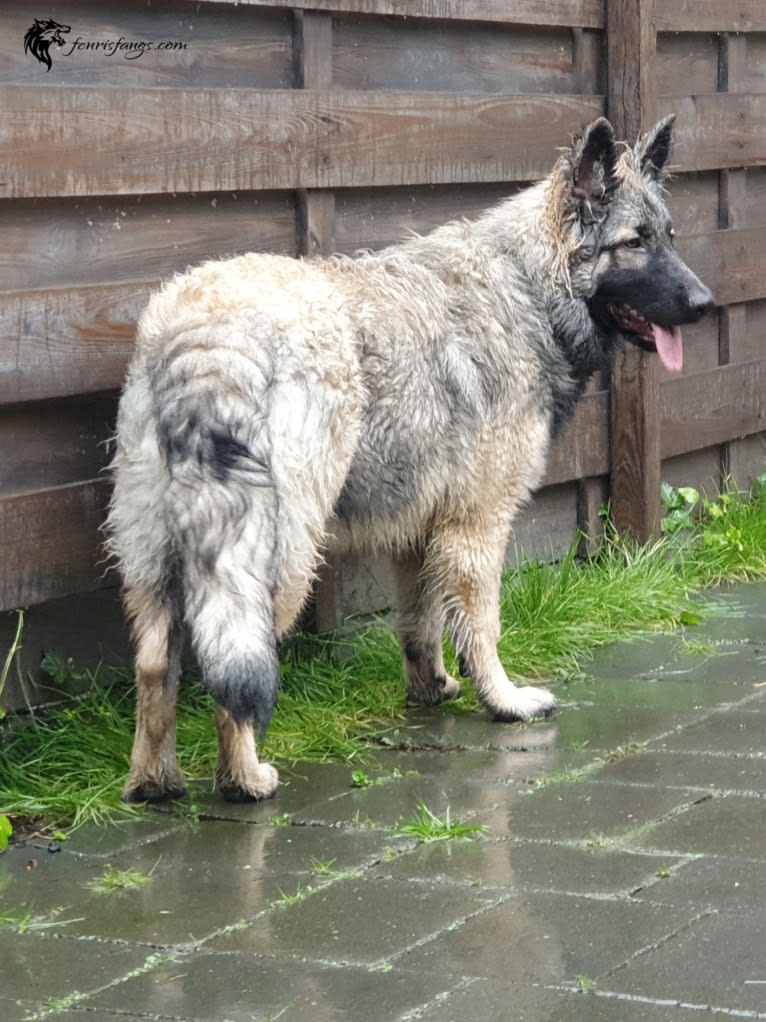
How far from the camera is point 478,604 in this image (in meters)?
5.28

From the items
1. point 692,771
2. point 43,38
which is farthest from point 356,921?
point 43,38

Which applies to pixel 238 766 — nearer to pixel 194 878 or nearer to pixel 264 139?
pixel 194 878

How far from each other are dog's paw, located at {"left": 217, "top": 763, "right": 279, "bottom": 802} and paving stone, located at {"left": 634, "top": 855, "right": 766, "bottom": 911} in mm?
1252

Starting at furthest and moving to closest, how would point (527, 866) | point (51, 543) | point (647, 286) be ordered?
point (647, 286) < point (51, 543) < point (527, 866)

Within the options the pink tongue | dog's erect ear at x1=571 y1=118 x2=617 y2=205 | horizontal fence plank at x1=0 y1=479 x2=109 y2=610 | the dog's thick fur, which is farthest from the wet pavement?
dog's erect ear at x1=571 y1=118 x2=617 y2=205

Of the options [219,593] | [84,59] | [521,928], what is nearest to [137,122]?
[84,59]

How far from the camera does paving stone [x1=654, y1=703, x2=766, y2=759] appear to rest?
476 centimetres

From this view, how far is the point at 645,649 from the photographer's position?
608 cm

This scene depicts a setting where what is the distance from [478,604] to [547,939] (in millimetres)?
2051

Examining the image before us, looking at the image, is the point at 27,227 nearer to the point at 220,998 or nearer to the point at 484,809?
the point at 484,809

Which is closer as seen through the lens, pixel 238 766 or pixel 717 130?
pixel 238 766

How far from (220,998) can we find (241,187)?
2875 millimetres

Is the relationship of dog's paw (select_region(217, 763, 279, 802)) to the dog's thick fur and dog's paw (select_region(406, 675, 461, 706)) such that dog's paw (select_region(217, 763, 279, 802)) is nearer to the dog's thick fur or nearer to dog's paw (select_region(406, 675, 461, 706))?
the dog's thick fur

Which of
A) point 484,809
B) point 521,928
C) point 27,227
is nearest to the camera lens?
point 521,928
